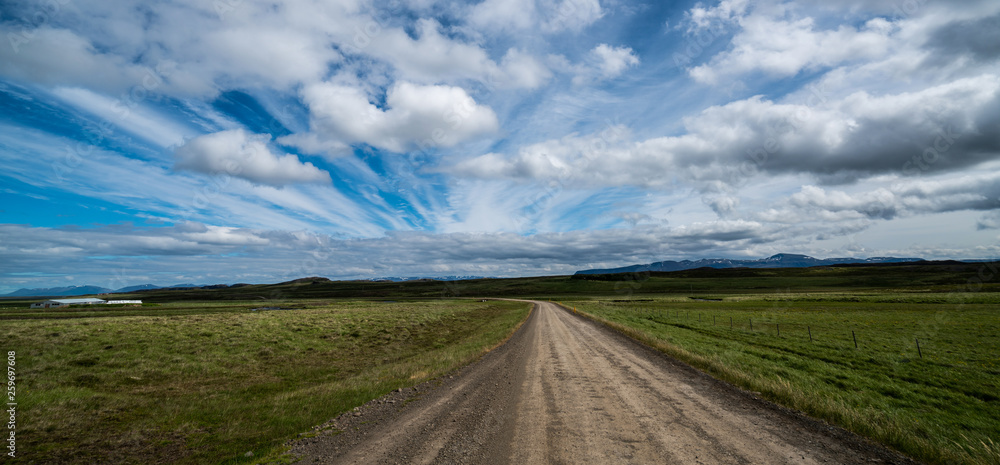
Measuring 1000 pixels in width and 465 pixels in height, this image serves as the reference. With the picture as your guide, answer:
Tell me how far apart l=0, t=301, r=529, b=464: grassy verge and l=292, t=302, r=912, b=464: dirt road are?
87.3 inches

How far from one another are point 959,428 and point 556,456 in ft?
43.8

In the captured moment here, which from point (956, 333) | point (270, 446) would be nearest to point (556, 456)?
point (270, 446)

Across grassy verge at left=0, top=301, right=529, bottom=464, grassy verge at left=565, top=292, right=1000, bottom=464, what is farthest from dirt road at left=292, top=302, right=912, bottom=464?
grassy verge at left=0, top=301, right=529, bottom=464

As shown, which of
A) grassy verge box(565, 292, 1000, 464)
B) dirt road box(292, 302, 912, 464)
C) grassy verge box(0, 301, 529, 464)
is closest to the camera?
dirt road box(292, 302, 912, 464)

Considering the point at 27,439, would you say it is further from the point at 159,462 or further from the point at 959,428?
the point at 959,428

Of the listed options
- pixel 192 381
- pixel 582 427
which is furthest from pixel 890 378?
pixel 192 381

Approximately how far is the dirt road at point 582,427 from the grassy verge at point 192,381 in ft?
7.28

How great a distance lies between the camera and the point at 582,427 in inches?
369

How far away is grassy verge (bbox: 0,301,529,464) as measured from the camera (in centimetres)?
962

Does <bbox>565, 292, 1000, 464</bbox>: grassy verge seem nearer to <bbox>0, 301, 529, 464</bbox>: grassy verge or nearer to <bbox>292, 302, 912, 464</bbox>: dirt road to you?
<bbox>292, 302, 912, 464</bbox>: dirt road

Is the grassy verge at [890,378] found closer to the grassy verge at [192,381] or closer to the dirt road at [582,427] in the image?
the dirt road at [582,427]

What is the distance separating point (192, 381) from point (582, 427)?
1843 centimetres

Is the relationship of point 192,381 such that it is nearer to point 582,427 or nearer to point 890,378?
point 582,427

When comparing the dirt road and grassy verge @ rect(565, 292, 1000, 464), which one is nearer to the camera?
the dirt road
